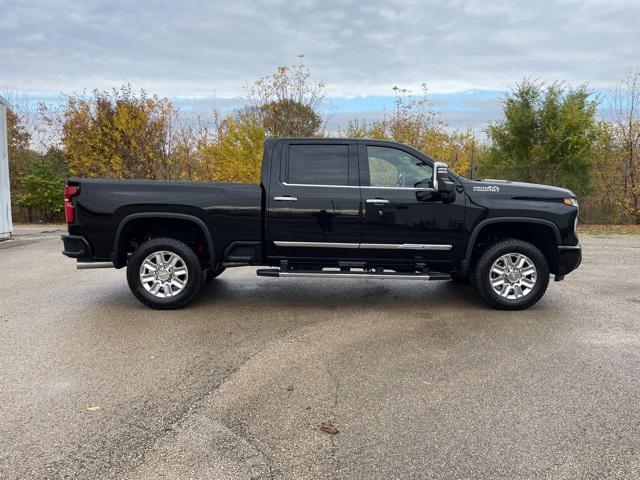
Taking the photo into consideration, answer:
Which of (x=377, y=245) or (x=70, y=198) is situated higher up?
(x=70, y=198)

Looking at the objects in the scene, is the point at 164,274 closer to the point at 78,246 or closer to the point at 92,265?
the point at 92,265

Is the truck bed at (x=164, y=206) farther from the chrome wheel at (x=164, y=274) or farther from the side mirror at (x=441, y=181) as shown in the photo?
the side mirror at (x=441, y=181)

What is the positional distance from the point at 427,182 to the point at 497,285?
4.84 feet

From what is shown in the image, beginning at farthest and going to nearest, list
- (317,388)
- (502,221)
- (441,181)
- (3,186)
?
1. (3,186)
2. (502,221)
3. (441,181)
4. (317,388)

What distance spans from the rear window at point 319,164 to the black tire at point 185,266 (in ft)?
4.83

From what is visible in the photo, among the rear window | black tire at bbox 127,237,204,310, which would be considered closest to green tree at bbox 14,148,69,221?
black tire at bbox 127,237,204,310

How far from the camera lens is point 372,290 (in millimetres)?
7348

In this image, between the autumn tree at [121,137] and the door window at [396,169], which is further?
the autumn tree at [121,137]

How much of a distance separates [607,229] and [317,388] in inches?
582

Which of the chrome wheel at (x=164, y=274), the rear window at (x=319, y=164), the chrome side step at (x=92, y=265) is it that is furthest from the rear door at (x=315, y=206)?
the chrome side step at (x=92, y=265)

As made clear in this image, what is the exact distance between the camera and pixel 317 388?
389 cm

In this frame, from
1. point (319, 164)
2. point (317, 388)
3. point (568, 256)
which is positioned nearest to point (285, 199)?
point (319, 164)

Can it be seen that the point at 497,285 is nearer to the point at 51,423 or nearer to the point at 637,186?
the point at 51,423

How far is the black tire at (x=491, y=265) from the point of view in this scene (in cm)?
604
